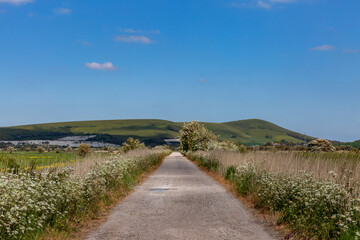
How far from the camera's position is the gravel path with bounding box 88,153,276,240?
944 centimetres

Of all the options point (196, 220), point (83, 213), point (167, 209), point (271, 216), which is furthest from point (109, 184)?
point (271, 216)

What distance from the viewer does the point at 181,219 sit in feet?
37.3

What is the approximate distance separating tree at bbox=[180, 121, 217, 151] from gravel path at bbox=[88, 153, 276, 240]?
49824 mm

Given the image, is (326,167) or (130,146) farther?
(130,146)

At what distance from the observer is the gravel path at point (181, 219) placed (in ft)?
31.0

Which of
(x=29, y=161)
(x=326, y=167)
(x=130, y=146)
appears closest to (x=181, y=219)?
(x=326, y=167)

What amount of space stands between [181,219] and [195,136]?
194ft

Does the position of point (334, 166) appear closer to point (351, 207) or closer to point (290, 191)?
point (290, 191)

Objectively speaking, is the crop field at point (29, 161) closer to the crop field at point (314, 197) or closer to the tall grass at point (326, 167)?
the crop field at point (314, 197)

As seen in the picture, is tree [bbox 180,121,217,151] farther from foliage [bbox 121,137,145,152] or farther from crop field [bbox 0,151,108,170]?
crop field [bbox 0,151,108,170]

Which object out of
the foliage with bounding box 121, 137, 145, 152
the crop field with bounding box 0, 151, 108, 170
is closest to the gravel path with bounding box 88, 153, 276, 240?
the crop field with bounding box 0, 151, 108, 170

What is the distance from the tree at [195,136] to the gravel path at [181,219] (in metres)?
49.8

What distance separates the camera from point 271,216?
37.7 ft

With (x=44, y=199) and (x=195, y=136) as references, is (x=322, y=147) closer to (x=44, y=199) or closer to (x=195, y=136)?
(x=44, y=199)
